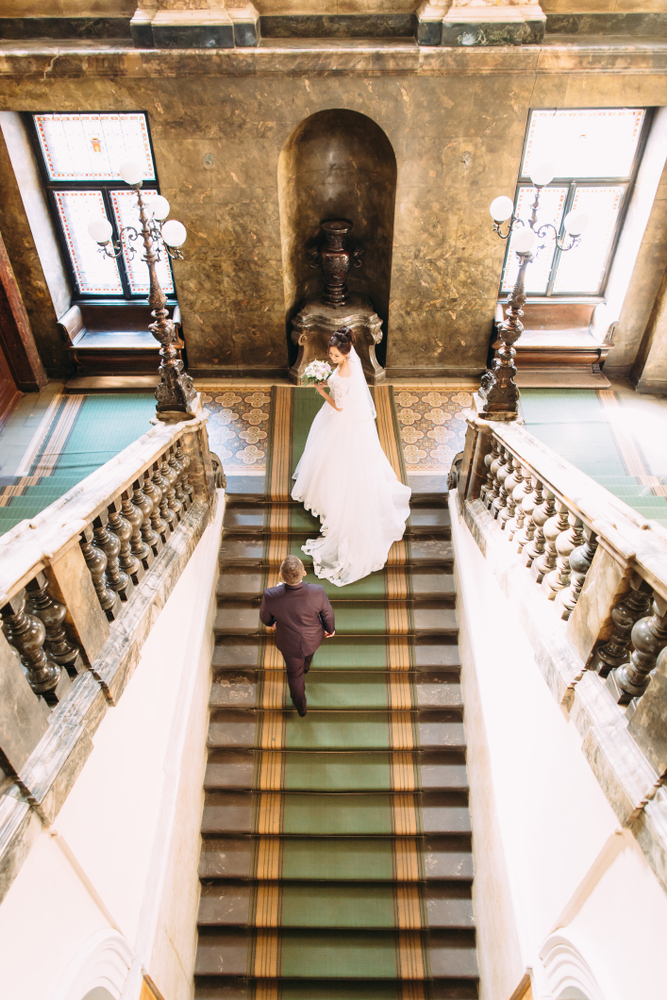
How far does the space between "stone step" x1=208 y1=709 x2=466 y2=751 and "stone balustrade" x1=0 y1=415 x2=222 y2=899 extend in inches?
63.7

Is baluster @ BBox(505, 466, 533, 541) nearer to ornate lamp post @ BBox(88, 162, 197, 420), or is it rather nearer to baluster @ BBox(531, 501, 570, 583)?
baluster @ BBox(531, 501, 570, 583)

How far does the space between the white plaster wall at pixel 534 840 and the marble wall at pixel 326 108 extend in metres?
3.79

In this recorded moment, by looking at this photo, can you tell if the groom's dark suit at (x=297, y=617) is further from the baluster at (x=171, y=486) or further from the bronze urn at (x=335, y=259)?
the bronze urn at (x=335, y=259)

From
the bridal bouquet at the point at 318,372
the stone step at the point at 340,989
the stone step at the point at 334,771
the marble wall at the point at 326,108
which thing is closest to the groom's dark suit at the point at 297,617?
the stone step at the point at 334,771

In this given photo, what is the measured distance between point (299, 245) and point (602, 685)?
263 inches

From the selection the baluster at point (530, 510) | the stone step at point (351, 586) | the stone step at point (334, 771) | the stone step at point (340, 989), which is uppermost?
the baluster at point (530, 510)

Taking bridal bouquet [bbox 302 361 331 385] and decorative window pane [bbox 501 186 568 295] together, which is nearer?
bridal bouquet [bbox 302 361 331 385]

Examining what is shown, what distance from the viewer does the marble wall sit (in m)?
6.37

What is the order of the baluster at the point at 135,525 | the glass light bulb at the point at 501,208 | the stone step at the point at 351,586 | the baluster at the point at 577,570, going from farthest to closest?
the stone step at the point at 351,586, the glass light bulb at the point at 501,208, the baluster at the point at 135,525, the baluster at the point at 577,570

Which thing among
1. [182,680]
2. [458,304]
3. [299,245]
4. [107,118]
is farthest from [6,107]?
[182,680]

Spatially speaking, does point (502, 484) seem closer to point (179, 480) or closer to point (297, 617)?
point (297, 617)

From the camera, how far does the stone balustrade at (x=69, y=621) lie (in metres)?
2.51

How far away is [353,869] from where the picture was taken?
4863mm

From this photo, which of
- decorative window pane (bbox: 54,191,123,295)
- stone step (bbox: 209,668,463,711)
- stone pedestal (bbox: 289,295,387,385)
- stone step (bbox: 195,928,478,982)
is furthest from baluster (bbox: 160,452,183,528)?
decorative window pane (bbox: 54,191,123,295)
